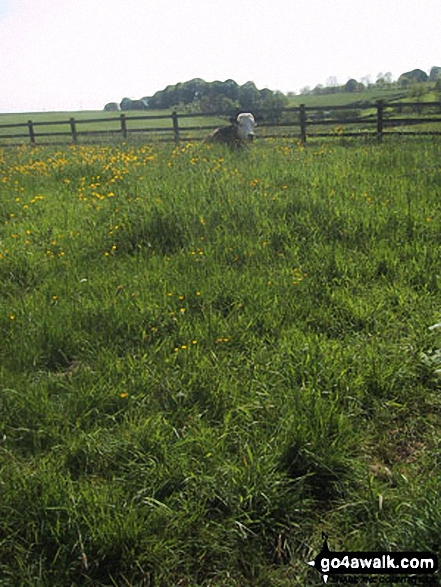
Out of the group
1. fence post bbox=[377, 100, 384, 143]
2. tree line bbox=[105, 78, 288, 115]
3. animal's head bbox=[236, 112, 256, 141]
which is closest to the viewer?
fence post bbox=[377, 100, 384, 143]

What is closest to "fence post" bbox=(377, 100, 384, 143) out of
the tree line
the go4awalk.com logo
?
the tree line

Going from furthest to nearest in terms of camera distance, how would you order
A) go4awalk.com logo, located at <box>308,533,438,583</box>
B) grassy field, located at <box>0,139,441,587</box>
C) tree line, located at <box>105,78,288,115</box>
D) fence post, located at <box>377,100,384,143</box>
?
tree line, located at <box>105,78,288,115</box> < fence post, located at <box>377,100,384,143</box> < grassy field, located at <box>0,139,441,587</box> < go4awalk.com logo, located at <box>308,533,438,583</box>

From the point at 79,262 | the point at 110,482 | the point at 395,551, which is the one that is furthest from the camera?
the point at 79,262

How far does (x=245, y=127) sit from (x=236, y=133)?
791mm

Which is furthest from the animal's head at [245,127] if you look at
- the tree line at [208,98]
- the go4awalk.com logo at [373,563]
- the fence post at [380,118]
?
the go4awalk.com logo at [373,563]

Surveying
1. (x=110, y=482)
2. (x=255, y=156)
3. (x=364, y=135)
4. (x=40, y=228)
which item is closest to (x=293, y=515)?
(x=110, y=482)

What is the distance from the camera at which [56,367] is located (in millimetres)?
3443

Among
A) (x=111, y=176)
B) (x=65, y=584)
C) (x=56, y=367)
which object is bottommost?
(x=65, y=584)

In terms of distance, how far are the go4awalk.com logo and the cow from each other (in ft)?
43.5

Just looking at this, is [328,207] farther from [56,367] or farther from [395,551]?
[395,551]

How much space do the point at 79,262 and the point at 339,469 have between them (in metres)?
3.76

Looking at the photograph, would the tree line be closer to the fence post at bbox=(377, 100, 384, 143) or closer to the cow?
the cow

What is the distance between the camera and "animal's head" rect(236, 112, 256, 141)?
15375mm

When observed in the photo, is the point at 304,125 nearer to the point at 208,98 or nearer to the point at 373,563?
the point at 373,563
